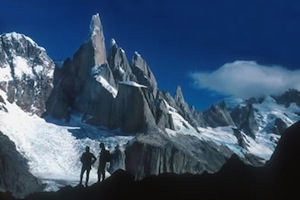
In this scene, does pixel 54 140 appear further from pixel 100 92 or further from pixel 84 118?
pixel 100 92

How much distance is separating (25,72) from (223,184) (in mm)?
133798

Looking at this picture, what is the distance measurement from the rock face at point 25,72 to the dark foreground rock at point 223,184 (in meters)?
122

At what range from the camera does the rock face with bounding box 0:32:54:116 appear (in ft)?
486

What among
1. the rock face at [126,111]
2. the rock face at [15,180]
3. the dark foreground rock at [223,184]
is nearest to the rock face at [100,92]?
the rock face at [126,111]

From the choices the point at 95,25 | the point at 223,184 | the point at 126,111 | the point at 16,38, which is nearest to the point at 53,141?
the point at 126,111

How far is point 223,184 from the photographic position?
2609cm

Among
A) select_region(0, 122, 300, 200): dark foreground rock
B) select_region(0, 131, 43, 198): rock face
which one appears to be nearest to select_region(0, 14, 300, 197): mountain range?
select_region(0, 131, 43, 198): rock face

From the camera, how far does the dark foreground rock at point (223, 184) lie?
2392cm

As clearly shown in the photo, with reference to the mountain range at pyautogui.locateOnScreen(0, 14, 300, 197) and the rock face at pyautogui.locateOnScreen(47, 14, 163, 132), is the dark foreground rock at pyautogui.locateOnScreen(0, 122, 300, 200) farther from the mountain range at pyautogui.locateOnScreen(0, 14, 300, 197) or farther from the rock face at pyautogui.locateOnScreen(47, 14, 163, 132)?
the rock face at pyautogui.locateOnScreen(47, 14, 163, 132)

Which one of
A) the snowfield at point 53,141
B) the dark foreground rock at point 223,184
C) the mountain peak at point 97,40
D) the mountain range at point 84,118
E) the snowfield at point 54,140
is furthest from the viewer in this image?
the mountain peak at point 97,40

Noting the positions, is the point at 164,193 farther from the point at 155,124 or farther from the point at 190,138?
the point at 190,138

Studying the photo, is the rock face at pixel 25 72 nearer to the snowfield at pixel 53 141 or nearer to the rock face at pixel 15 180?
the snowfield at pixel 53 141

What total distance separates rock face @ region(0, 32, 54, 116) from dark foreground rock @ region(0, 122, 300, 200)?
12216 cm

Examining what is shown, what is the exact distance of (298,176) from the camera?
75.8 feet
